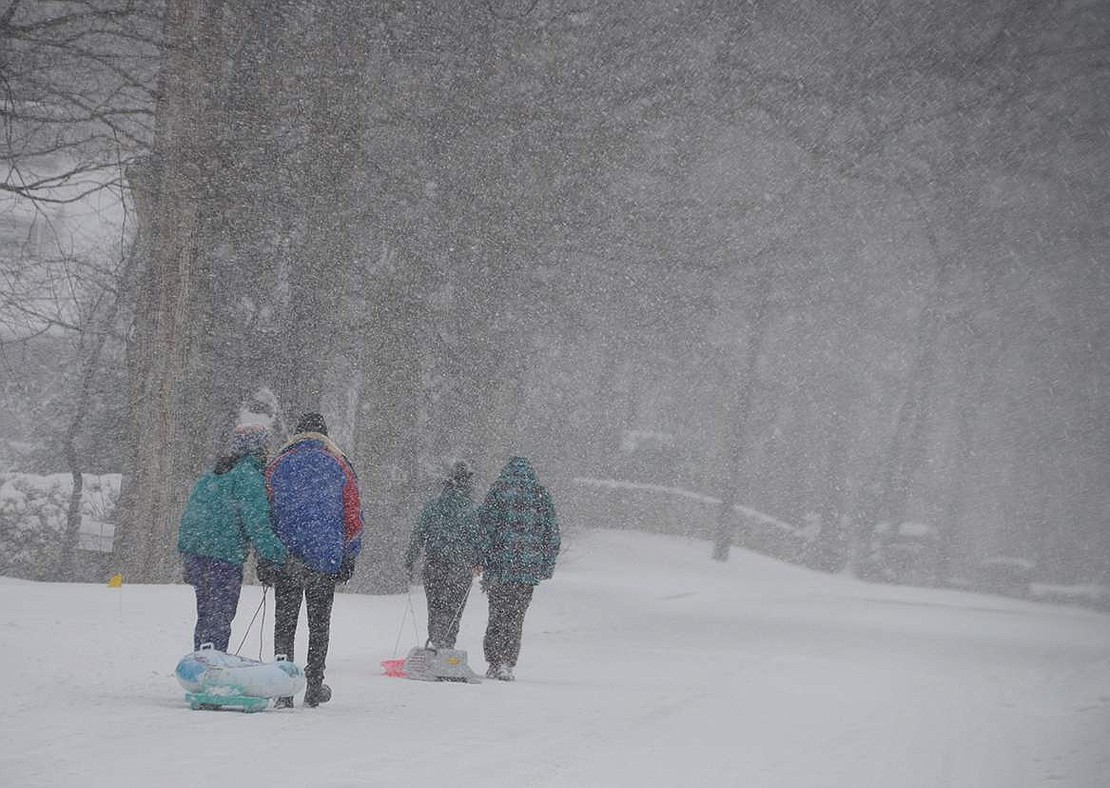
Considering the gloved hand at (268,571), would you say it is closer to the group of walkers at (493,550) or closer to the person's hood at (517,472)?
the group of walkers at (493,550)

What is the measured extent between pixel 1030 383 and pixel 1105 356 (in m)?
3.02

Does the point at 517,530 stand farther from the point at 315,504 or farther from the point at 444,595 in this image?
the point at 315,504

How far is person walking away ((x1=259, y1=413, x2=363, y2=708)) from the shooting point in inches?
329

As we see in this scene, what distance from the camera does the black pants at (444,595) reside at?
1195 centimetres

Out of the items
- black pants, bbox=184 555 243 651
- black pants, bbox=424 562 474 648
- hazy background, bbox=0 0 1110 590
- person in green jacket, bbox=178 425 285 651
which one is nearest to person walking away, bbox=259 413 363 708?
person in green jacket, bbox=178 425 285 651

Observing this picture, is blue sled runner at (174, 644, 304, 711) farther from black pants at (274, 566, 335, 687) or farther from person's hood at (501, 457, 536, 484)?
person's hood at (501, 457, 536, 484)

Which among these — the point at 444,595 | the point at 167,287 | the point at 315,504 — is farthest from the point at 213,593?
the point at 167,287

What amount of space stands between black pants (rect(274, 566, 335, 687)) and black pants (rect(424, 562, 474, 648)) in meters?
3.39

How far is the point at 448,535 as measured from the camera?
39.0ft

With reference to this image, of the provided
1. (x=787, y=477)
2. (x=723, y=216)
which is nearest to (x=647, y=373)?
(x=787, y=477)

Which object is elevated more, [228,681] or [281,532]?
[281,532]

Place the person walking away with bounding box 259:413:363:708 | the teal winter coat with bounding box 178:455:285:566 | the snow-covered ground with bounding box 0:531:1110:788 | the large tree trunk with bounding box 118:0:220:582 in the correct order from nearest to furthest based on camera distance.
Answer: the snow-covered ground with bounding box 0:531:1110:788, the teal winter coat with bounding box 178:455:285:566, the person walking away with bounding box 259:413:363:708, the large tree trunk with bounding box 118:0:220:582

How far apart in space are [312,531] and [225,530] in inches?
21.9

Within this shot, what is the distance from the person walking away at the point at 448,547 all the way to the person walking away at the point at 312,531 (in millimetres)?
3283
